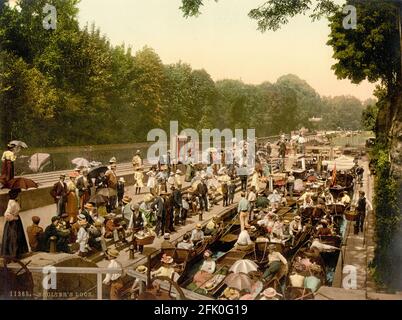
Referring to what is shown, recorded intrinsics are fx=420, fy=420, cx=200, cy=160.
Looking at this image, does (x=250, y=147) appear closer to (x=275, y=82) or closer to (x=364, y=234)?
(x=275, y=82)

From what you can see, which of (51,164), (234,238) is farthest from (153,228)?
(51,164)

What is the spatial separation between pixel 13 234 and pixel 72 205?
6.26 ft

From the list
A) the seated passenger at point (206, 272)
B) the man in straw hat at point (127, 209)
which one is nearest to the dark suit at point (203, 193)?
the man in straw hat at point (127, 209)

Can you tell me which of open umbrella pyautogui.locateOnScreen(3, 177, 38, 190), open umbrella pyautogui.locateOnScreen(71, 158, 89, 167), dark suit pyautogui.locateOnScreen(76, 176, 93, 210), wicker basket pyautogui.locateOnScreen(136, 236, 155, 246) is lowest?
wicker basket pyautogui.locateOnScreen(136, 236, 155, 246)

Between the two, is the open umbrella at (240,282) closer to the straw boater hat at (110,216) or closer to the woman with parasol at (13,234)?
the straw boater hat at (110,216)

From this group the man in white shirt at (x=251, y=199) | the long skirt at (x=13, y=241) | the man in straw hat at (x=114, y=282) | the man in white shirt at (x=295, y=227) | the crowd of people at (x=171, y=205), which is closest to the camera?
the man in straw hat at (x=114, y=282)

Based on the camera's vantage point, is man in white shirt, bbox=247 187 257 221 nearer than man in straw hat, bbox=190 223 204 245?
No

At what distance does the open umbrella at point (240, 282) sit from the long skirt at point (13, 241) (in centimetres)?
473

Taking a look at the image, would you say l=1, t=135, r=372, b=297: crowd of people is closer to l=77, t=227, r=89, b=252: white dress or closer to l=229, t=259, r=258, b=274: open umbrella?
l=77, t=227, r=89, b=252: white dress

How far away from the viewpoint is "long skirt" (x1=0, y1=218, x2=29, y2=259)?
9375 millimetres

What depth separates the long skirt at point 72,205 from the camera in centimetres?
1105

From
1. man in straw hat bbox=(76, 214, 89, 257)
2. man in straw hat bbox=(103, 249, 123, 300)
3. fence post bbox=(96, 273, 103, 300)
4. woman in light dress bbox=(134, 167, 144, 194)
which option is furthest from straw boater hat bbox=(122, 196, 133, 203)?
fence post bbox=(96, 273, 103, 300)
